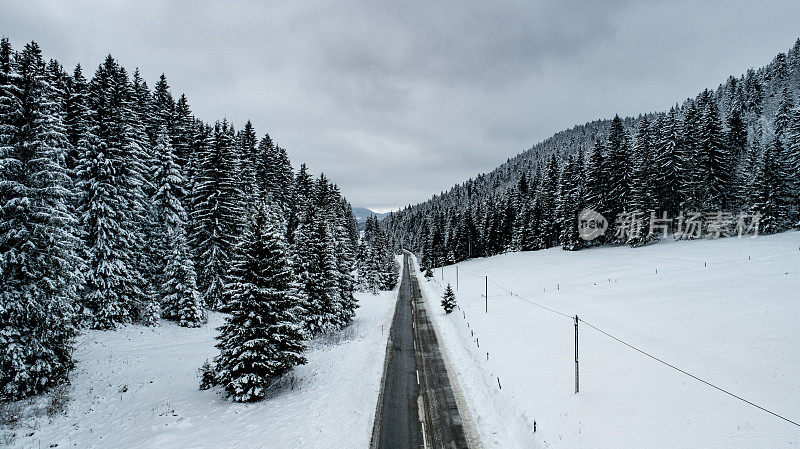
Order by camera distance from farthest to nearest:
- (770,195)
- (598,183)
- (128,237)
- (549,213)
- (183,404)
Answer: (549,213) → (598,183) → (770,195) → (128,237) → (183,404)

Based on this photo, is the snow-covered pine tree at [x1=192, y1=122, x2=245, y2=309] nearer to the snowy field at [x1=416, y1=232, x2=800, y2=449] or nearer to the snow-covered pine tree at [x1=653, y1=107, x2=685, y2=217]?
the snowy field at [x1=416, y1=232, x2=800, y2=449]

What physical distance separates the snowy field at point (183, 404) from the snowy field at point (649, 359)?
21.2ft

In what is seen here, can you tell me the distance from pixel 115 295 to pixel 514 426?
28366 mm

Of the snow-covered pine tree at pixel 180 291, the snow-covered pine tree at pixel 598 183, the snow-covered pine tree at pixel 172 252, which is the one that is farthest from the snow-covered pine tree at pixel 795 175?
the snow-covered pine tree at pixel 172 252

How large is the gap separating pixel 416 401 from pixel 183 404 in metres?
11.8

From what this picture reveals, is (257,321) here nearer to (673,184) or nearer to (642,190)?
(642,190)

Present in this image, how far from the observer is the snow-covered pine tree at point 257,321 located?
16203 mm

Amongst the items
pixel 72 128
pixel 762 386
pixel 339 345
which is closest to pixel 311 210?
pixel 339 345

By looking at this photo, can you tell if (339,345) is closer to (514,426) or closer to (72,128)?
(514,426)

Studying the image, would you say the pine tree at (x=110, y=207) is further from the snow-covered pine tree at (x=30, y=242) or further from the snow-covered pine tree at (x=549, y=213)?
the snow-covered pine tree at (x=549, y=213)

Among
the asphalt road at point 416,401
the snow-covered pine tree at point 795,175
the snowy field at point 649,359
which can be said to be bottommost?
the asphalt road at point 416,401

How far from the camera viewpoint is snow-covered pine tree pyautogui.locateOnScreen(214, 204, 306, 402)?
1620 cm

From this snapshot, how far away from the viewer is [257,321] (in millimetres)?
17141

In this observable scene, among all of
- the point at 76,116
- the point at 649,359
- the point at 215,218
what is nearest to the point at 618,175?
the point at 649,359
